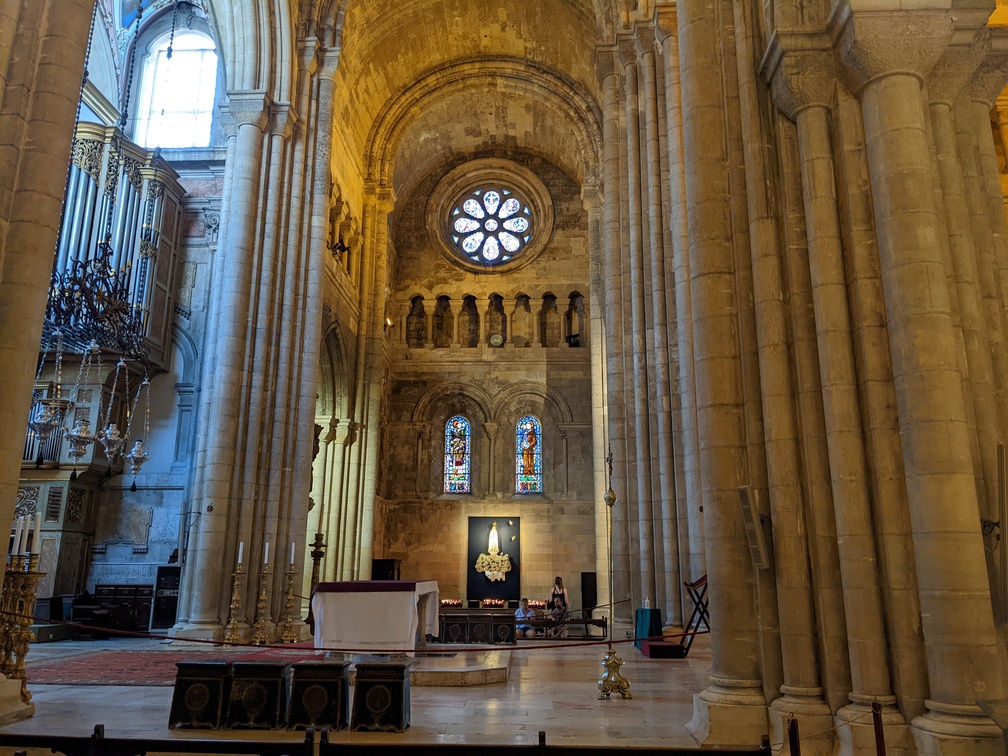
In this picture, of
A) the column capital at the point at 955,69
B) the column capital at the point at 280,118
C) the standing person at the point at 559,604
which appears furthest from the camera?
the standing person at the point at 559,604

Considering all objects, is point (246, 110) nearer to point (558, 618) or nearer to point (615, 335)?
point (615, 335)

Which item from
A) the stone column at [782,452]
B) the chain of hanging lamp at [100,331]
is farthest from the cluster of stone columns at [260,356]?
the stone column at [782,452]

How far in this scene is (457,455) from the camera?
82.2 ft

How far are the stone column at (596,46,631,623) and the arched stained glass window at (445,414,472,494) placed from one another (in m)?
9.88

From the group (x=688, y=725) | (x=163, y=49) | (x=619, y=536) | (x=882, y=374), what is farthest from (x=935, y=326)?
(x=163, y=49)

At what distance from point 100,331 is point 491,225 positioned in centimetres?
1538

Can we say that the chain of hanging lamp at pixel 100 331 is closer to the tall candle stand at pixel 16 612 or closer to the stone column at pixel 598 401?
the tall candle stand at pixel 16 612

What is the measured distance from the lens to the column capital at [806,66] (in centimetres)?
578

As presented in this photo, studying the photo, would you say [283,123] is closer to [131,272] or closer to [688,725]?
[131,272]

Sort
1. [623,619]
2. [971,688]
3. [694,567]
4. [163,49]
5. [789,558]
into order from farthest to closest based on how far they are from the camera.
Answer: [163,49], [623,619], [694,567], [789,558], [971,688]

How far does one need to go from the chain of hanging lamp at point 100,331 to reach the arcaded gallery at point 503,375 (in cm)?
11

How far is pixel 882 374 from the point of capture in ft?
17.2

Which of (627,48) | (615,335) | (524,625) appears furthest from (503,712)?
(627,48)

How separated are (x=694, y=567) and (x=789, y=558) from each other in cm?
566
